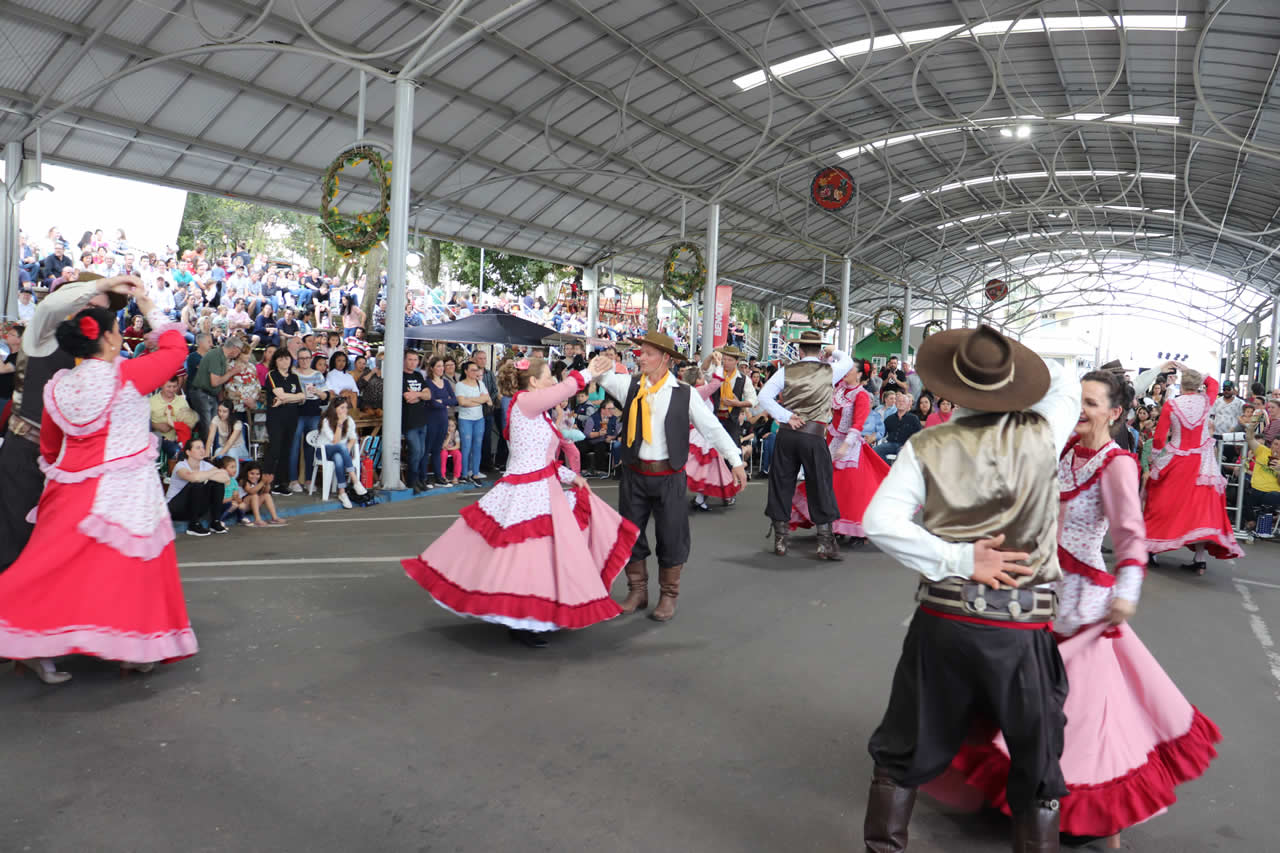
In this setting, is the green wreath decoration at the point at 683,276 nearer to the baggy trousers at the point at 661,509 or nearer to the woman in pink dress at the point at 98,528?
the baggy trousers at the point at 661,509

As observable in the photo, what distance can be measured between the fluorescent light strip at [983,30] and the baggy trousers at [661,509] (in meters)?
13.0

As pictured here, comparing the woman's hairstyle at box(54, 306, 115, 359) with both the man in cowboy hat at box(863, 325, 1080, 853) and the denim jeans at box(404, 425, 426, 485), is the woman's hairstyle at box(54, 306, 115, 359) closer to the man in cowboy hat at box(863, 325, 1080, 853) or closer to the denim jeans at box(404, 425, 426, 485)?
the man in cowboy hat at box(863, 325, 1080, 853)

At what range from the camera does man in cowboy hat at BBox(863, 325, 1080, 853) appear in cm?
230

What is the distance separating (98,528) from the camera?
379cm

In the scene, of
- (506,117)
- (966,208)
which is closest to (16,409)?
(506,117)

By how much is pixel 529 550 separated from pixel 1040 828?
274 cm

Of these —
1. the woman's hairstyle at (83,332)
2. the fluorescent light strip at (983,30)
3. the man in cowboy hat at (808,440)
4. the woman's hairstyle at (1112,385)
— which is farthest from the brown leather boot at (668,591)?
the fluorescent light strip at (983,30)

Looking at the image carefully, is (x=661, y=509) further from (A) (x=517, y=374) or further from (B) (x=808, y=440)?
(B) (x=808, y=440)

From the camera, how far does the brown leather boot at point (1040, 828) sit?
2.39m

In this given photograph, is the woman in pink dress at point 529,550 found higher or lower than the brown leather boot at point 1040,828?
higher

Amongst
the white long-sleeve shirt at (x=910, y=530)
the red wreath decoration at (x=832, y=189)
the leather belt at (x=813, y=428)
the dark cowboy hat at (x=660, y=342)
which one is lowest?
the white long-sleeve shirt at (x=910, y=530)

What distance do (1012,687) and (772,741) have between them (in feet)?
5.10

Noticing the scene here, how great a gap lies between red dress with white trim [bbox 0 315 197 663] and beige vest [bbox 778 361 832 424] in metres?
4.83

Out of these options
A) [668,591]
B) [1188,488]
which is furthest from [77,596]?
[1188,488]
